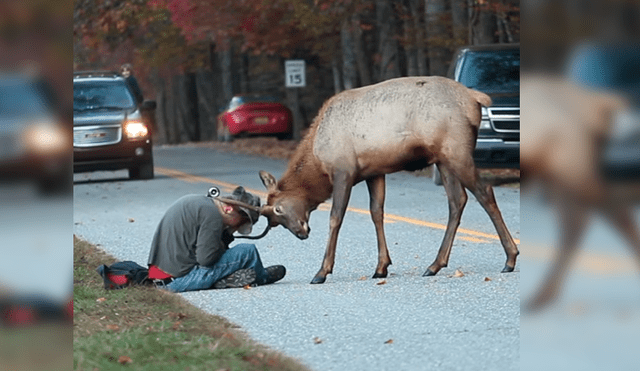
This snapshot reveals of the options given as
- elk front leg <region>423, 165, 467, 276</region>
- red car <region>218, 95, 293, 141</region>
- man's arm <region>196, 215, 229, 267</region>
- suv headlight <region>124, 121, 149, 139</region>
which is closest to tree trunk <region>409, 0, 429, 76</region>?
suv headlight <region>124, 121, 149, 139</region>

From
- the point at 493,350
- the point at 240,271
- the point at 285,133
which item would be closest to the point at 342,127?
the point at 240,271

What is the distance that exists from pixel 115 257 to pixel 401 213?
5.03 meters

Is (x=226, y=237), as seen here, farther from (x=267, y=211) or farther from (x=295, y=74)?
(x=295, y=74)

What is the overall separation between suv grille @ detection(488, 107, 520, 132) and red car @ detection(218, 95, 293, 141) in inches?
977

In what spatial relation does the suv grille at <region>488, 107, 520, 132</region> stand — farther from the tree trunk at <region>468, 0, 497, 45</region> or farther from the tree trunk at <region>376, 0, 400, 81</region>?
the tree trunk at <region>376, 0, 400, 81</region>

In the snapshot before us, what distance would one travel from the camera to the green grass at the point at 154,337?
558 cm

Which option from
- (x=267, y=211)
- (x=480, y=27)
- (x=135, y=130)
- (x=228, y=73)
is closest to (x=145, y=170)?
(x=135, y=130)

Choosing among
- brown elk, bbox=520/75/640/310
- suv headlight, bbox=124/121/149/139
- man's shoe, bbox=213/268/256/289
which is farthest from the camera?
suv headlight, bbox=124/121/149/139

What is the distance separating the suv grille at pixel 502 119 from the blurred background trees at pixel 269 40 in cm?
630

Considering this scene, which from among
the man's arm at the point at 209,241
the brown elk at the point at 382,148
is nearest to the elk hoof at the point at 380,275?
the brown elk at the point at 382,148

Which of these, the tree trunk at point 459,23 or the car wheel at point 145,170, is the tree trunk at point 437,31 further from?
the car wheel at point 145,170

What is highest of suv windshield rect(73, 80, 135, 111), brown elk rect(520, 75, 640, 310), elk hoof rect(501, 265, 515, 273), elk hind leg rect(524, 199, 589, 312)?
brown elk rect(520, 75, 640, 310)

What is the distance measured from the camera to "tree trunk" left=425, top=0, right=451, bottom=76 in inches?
1133

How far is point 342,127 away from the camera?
9.56m
